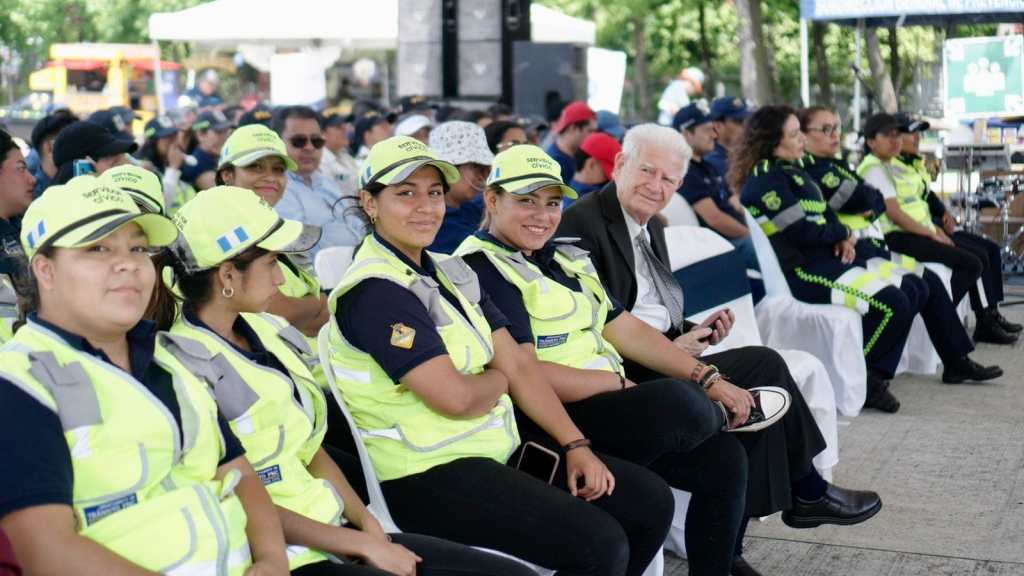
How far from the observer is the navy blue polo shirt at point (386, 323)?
3086 millimetres

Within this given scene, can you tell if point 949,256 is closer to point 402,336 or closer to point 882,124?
point 882,124

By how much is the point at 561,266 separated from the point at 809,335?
3.19 meters

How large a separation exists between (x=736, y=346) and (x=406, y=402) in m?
2.59

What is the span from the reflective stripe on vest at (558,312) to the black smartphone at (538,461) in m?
0.45

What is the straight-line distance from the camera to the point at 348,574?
8.69 feet

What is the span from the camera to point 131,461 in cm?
228

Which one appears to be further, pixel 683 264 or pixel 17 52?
pixel 17 52

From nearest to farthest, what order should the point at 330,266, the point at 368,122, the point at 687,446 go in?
the point at 687,446 → the point at 330,266 → the point at 368,122

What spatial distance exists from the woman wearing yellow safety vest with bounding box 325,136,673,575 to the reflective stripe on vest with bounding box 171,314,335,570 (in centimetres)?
27

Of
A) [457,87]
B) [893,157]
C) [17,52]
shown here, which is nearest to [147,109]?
[17,52]

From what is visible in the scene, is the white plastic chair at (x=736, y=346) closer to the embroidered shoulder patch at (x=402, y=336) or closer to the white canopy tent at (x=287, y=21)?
the embroidered shoulder patch at (x=402, y=336)

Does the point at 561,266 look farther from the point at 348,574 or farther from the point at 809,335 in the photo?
the point at 809,335

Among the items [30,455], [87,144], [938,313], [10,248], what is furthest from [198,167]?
[30,455]

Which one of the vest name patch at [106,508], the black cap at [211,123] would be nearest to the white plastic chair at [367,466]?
the vest name patch at [106,508]
